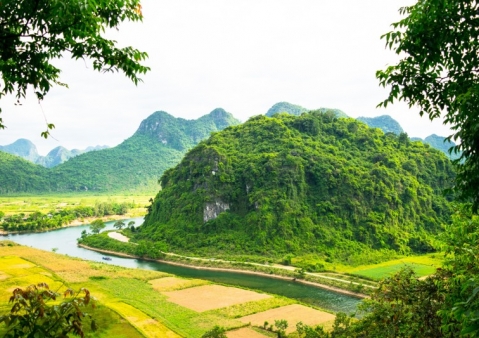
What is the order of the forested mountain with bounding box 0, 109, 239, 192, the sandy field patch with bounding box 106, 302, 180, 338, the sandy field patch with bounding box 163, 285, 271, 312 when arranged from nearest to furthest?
the sandy field patch with bounding box 106, 302, 180, 338 → the sandy field patch with bounding box 163, 285, 271, 312 → the forested mountain with bounding box 0, 109, 239, 192

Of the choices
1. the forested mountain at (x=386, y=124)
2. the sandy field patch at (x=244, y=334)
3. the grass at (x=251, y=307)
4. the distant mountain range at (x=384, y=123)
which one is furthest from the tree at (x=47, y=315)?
the forested mountain at (x=386, y=124)

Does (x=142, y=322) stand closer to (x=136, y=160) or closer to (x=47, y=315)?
(x=47, y=315)

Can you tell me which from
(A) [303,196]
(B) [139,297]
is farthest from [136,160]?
(B) [139,297]

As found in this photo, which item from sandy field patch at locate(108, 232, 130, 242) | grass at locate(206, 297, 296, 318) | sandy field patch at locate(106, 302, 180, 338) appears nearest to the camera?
sandy field patch at locate(106, 302, 180, 338)

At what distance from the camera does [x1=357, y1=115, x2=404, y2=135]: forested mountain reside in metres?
153

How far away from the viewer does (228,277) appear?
40125mm

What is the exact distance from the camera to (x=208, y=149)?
61844 millimetres

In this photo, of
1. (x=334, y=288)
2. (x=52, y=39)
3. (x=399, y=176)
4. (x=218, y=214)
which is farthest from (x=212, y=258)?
(x=52, y=39)

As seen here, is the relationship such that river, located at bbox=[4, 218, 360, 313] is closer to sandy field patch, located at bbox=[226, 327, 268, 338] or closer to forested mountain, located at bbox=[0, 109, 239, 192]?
sandy field patch, located at bbox=[226, 327, 268, 338]

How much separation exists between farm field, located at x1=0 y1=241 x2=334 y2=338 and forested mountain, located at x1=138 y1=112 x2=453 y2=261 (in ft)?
50.3

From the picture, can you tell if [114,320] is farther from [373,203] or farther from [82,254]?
[373,203]

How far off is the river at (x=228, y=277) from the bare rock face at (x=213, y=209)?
11.9 meters

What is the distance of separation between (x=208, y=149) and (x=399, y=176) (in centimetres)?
2917

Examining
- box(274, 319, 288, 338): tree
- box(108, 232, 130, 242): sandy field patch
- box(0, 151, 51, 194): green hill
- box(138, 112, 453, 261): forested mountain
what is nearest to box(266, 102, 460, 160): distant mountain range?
box(138, 112, 453, 261): forested mountain
